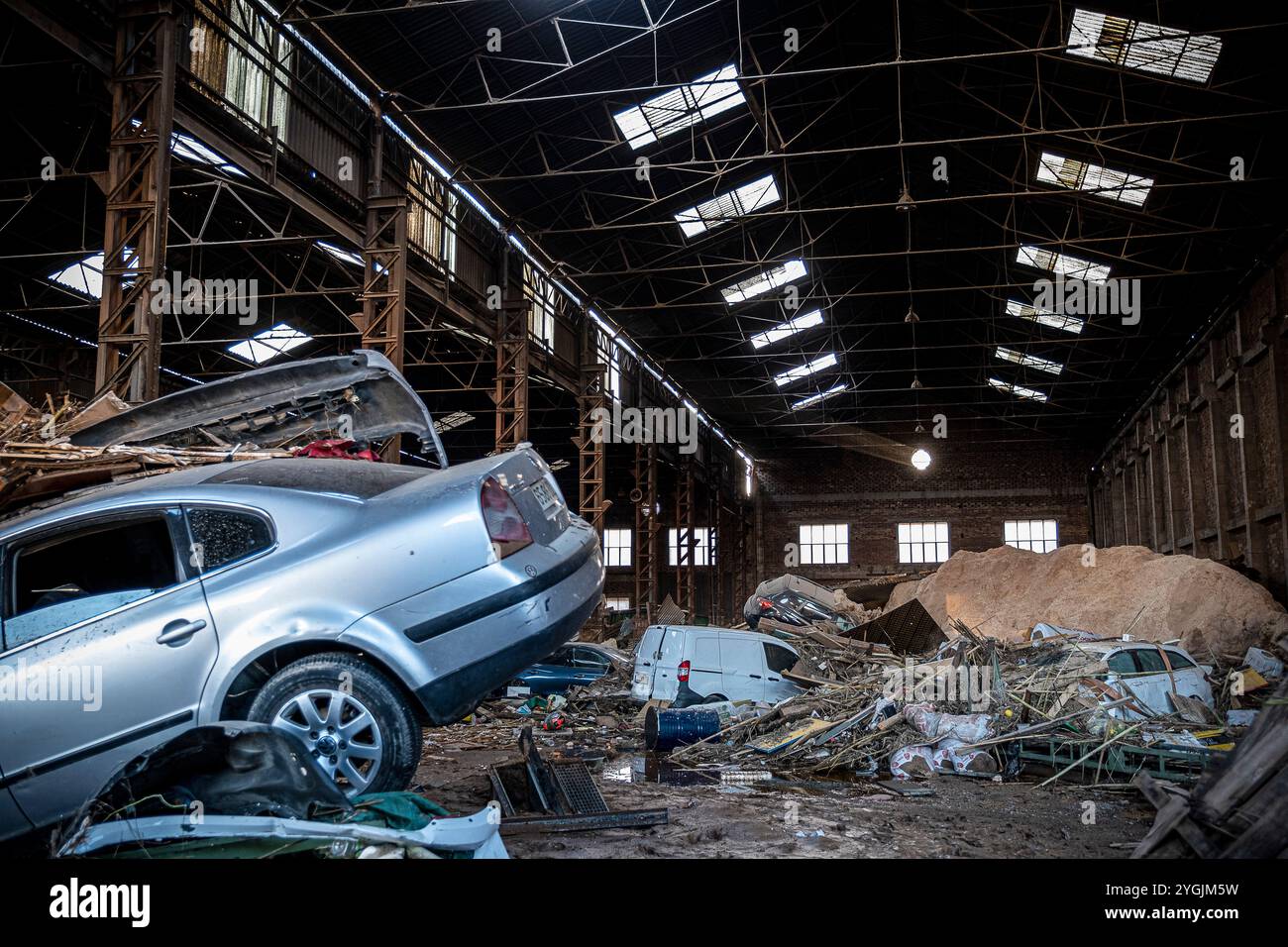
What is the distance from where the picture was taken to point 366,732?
14.5 feet

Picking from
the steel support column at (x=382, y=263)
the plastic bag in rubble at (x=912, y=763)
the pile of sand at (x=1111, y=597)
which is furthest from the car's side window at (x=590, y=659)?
the plastic bag in rubble at (x=912, y=763)

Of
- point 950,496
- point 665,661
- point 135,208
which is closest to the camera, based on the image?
point 135,208

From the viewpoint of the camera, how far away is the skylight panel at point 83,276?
62.4 ft

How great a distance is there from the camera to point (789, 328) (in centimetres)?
2914

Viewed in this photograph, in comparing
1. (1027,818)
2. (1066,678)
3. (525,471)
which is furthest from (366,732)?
(1066,678)

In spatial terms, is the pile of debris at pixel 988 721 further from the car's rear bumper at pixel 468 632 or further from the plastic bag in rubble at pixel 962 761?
the car's rear bumper at pixel 468 632

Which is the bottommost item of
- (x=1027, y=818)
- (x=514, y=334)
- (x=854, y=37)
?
(x=1027, y=818)

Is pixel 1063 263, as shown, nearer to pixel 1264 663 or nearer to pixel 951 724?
pixel 1264 663

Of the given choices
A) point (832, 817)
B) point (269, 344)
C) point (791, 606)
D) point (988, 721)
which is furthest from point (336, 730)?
point (269, 344)

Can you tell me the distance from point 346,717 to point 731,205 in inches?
777

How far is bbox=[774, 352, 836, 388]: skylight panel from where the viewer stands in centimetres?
3234

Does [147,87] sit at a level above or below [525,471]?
above

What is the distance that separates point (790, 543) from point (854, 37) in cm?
2722
